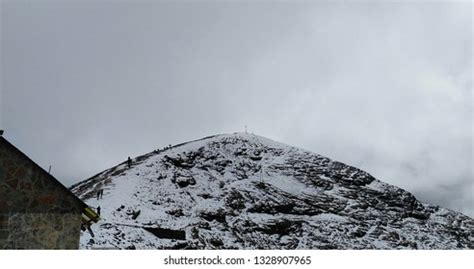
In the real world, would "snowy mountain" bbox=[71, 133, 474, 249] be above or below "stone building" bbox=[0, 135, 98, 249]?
above

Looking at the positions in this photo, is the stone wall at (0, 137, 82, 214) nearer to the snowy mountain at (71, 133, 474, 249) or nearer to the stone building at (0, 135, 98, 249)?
the stone building at (0, 135, 98, 249)

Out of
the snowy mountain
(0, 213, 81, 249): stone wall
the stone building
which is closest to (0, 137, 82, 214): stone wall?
the stone building

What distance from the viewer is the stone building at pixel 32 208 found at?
9.38m

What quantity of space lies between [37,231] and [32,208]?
0.51 meters

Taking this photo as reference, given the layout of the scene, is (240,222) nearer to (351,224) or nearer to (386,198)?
(351,224)

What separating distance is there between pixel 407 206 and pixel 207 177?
29395 millimetres

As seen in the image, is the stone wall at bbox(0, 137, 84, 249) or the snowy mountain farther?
the snowy mountain

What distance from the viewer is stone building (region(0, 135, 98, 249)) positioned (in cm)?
938

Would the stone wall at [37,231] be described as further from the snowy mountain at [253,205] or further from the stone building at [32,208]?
the snowy mountain at [253,205]

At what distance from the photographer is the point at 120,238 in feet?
99.8

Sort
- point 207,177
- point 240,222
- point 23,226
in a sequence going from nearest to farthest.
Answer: point 23,226 < point 240,222 < point 207,177

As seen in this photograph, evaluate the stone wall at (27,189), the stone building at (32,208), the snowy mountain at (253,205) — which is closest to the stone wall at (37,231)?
the stone building at (32,208)

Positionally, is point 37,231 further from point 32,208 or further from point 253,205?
point 253,205
